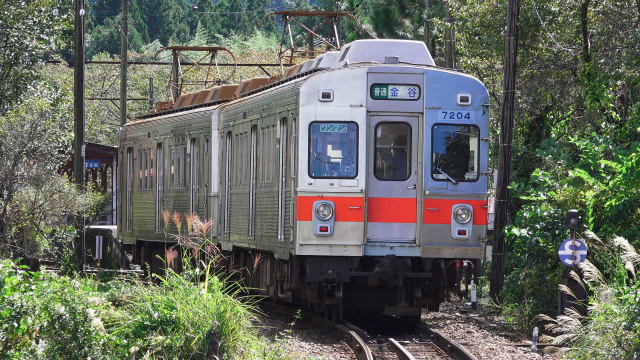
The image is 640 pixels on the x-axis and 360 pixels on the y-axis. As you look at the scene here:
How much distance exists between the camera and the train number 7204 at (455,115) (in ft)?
47.5

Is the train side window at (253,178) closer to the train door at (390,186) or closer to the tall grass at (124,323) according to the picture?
the train door at (390,186)

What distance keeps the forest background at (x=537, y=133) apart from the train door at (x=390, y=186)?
87.0 inches

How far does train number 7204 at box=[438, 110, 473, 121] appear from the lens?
14.5 meters

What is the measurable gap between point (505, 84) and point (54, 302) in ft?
35.1

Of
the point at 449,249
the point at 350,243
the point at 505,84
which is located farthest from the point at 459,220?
the point at 505,84

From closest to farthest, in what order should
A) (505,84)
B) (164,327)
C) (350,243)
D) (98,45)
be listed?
(164,327)
(350,243)
(505,84)
(98,45)

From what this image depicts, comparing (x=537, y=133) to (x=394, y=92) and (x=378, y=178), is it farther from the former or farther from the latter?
(x=378, y=178)

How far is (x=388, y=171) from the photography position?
14.5 m

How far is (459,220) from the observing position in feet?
47.1

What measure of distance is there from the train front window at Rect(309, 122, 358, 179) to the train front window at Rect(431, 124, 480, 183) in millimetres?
1033

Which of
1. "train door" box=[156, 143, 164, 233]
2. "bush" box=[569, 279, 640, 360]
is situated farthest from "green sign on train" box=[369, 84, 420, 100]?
"train door" box=[156, 143, 164, 233]

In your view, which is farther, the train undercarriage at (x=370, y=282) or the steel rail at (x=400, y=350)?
the train undercarriage at (x=370, y=282)

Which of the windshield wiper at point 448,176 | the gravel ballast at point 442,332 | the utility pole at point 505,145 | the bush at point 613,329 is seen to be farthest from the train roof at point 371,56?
the bush at point 613,329

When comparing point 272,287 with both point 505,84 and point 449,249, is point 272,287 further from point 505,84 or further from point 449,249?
point 505,84
